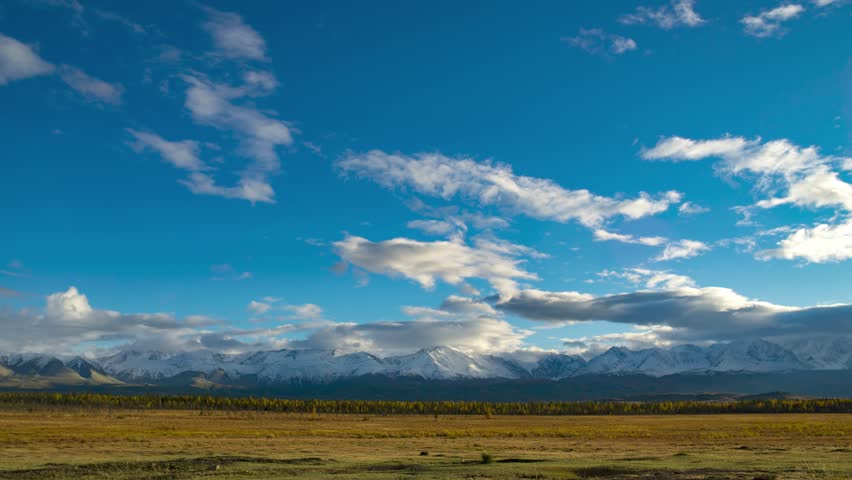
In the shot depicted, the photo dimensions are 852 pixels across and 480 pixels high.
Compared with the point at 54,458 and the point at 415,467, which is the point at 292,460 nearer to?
the point at 415,467

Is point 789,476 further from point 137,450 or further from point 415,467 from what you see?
point 137,450

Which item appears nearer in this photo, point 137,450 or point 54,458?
point 54,458

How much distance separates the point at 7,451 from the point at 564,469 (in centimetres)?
4985

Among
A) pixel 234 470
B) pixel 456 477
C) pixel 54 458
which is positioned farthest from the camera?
pixel 54 458

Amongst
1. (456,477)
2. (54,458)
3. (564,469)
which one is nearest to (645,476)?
(564,469)

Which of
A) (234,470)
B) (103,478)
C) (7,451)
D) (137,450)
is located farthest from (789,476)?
(7,451)

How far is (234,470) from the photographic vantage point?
117 ft

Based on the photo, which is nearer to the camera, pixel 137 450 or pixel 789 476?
pixel 789 476

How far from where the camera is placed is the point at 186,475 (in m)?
33.2

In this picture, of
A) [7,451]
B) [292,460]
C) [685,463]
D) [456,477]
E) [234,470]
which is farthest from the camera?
[7,451]

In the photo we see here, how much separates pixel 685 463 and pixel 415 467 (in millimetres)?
16695

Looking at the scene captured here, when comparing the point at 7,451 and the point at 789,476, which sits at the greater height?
the point at 789,476

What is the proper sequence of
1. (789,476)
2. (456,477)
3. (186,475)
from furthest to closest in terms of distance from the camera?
(186,475)
(456,477)
(789,476)

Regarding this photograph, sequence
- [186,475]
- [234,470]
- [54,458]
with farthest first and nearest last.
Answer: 1. [54,458]
2. [234,470]
3. [186,475]
